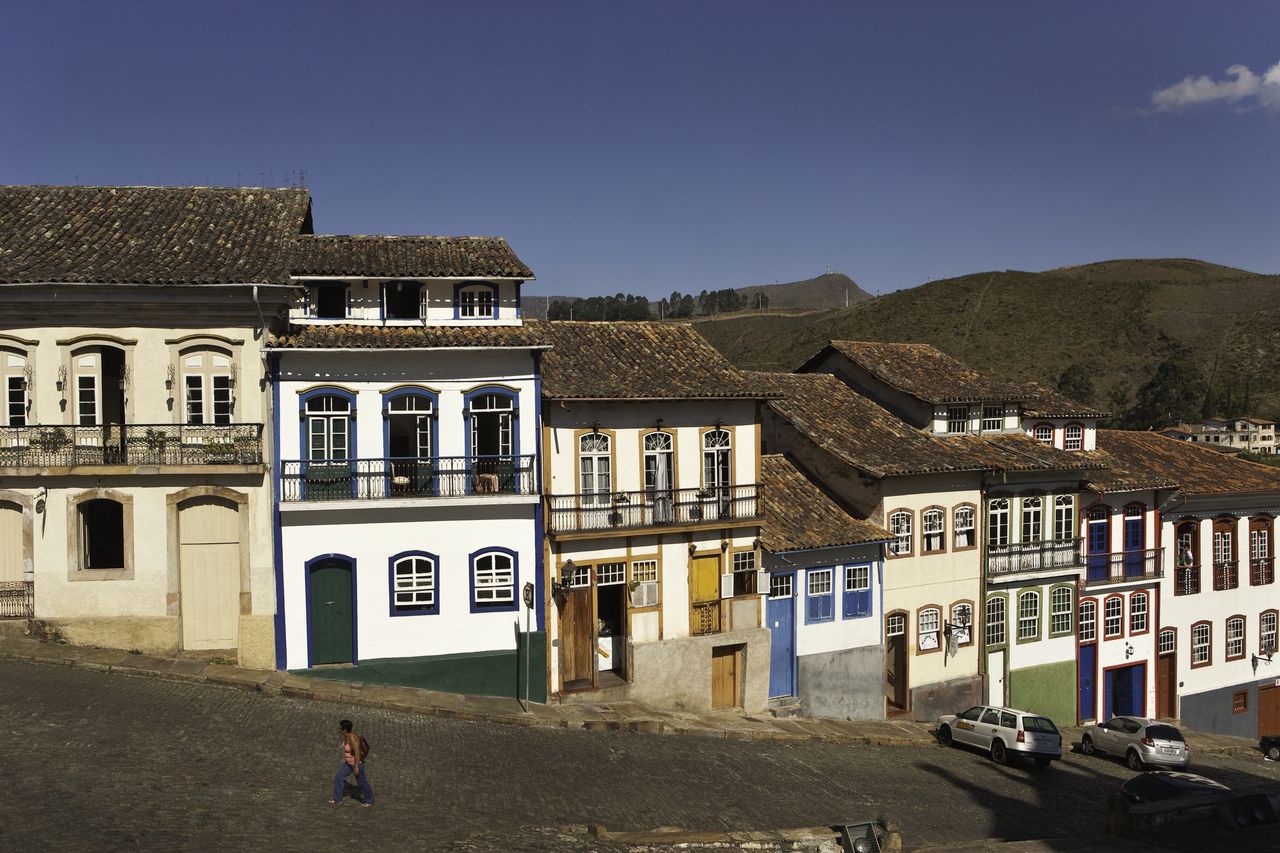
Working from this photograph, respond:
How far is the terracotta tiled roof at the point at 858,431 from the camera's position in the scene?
26219 millimetres

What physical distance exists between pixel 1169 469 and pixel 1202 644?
5.58m

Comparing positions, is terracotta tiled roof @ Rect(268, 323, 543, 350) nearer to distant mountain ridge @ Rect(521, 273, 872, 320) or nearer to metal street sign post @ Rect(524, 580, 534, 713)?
metal street sign post @ Rect(524, 580, 534, 713)

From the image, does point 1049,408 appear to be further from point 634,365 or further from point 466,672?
point 466,672

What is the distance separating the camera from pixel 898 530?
2625cm

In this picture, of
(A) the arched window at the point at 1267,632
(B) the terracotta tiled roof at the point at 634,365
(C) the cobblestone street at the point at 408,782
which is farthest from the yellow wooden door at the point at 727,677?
(A) the arched window at the point at 1267,632

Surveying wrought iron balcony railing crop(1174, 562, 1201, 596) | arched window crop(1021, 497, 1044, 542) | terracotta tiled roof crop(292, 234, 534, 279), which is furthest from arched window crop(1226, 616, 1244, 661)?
terracotta tiled roof crop(292, 234, 534, 279)

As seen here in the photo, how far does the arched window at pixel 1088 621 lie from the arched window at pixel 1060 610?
19.0 inches

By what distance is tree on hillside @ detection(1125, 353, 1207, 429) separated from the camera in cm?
7425

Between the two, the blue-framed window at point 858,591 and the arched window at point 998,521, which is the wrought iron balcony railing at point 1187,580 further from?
the blue-framed window at point 858,591

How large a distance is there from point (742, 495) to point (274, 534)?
10.3 meters

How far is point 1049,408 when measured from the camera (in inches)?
1200

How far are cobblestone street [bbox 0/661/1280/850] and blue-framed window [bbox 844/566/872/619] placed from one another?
12.9ft

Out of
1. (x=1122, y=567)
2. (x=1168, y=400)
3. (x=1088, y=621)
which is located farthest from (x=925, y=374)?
(x=1168, y=400)

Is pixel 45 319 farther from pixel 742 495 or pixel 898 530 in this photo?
pixel 898 530
